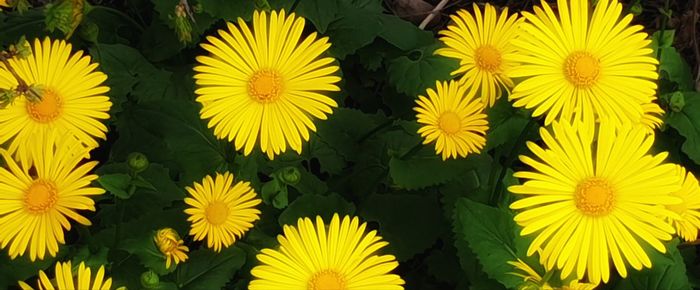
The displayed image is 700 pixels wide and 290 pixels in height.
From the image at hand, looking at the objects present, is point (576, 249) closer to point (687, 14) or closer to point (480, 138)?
point (480, 138)

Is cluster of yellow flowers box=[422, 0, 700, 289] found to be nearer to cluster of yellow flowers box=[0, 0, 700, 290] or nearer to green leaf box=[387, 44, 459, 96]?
cluster of yellow flowers box=[0, 0, 700, 290]

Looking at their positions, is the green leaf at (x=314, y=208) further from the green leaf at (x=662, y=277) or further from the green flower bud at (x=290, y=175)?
the green leaf at (x=662, y=277)

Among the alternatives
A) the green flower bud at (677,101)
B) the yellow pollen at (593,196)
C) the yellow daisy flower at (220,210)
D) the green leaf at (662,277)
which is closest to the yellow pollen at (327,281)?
the yellow daisy flower at (220,210)

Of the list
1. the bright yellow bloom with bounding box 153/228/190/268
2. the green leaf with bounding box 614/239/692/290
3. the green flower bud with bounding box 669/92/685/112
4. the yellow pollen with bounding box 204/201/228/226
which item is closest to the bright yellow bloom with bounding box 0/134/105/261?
the bright yellow bloom with bounding box 153/228/190/268

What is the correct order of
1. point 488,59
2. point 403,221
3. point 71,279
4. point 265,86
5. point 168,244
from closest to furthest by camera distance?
point 71,279 → point 168,244 → point 265,86 → point 488,59 → point 403,221

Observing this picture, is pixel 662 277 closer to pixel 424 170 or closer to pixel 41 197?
pixel 424 170

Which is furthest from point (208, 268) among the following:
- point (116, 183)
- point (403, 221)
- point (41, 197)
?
point (403, 221)
